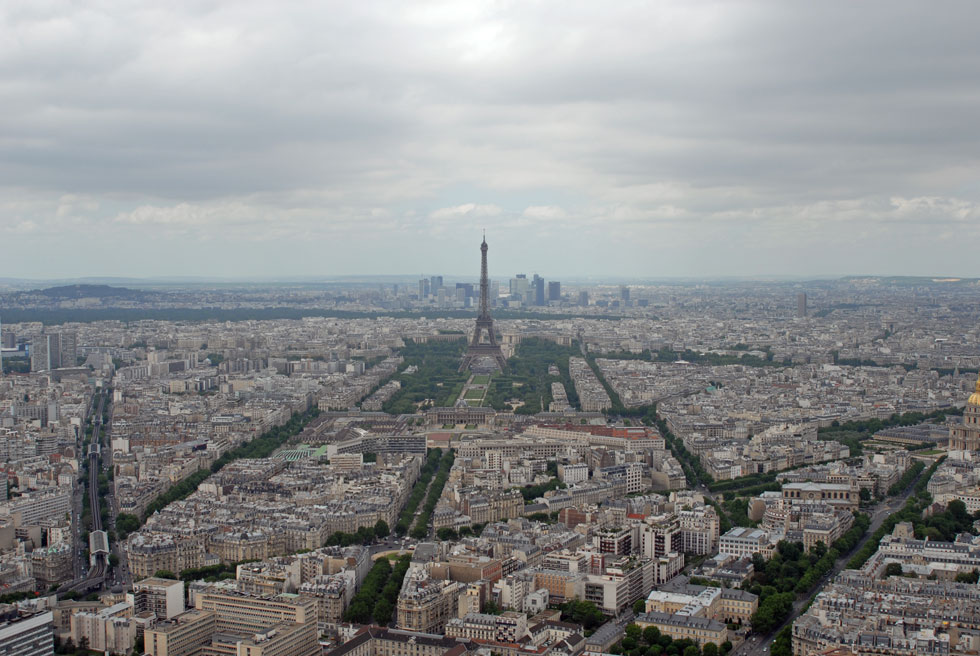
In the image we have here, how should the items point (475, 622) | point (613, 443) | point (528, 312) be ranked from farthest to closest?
point (528, 312), point (613, 443), point (475, 622)

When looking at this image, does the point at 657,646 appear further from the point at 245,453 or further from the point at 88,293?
the point at 88,293

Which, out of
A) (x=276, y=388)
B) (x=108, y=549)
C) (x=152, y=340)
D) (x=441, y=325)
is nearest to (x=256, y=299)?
(x=441, y=325)

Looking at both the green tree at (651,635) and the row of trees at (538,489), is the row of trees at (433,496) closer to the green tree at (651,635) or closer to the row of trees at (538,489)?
the row of trees at (538,489)

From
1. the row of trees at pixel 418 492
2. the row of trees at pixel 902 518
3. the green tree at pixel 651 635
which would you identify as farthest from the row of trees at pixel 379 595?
the row of trees at pixel 902 518

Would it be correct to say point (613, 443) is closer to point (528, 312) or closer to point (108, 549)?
point (108, 549)

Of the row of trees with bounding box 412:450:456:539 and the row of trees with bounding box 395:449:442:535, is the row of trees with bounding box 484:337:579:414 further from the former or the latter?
the row of trees with bounding box 412:450:456:539

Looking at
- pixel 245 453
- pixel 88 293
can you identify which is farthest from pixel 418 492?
pixel 88 293
